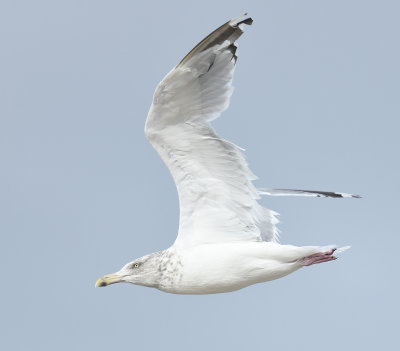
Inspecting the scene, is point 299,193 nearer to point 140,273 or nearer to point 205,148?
point 205,148

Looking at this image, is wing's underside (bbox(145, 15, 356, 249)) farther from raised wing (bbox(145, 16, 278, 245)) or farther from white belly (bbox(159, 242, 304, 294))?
white belly (bbox(159, 242, 304, 294))

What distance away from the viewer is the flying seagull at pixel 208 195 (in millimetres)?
10867

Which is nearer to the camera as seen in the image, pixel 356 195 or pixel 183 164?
pixel 183 164

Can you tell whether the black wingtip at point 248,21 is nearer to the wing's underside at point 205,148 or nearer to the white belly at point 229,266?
the wing's underside at point 205,148

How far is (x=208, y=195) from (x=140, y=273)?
50.9 inches

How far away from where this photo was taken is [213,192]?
459 inches

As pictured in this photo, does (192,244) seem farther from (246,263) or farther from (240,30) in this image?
(240,30)

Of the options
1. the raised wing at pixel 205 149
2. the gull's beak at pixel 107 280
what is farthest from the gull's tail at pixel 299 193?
the gull's beak at pixel 107 280

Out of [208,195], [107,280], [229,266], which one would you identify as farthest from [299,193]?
[107,280]

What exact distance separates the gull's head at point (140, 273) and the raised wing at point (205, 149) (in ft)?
1.42

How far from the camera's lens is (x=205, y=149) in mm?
11352

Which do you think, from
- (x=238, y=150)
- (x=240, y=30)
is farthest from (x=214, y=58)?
(x=238, y=150)

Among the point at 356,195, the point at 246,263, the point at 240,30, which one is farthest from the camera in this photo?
the point at 356,195

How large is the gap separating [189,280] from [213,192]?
1.09 metres
